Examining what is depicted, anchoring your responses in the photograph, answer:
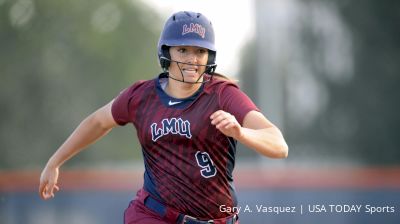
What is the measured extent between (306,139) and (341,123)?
151cm

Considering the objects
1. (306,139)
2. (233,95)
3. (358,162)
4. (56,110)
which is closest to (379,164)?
(358,162)

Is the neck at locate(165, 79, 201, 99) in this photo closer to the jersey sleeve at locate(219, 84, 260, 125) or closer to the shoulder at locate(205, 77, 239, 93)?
the shoulder at locate(205, 77, 239, 93)

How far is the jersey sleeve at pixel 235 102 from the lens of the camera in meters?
5.88

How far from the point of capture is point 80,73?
38219 millimetres

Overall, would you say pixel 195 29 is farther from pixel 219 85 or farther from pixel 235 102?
pixel 235 102

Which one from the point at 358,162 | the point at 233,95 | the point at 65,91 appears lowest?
the point at 358,162

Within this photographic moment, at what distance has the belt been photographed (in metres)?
6.10

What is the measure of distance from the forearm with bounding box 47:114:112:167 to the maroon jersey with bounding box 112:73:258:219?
49 cm

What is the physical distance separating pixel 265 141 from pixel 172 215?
2.88 ft

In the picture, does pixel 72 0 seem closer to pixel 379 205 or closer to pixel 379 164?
pixel 379 164

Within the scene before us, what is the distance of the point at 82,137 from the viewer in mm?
6652

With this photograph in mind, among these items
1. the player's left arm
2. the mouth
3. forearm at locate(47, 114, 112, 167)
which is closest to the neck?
the mouth

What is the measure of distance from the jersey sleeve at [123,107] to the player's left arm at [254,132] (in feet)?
3.06

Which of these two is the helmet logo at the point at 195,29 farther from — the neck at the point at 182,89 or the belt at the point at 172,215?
the belt at the point at 172,215
